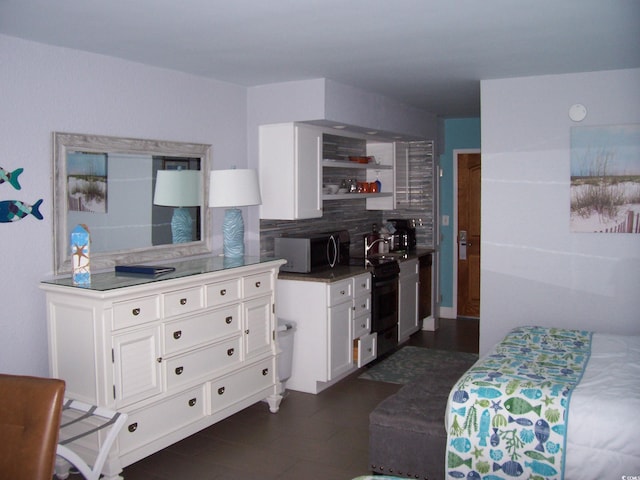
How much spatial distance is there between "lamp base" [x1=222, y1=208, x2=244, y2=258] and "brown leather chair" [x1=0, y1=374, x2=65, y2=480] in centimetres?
233

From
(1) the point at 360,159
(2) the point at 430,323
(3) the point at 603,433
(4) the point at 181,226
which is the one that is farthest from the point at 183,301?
(2) the point at 430,323

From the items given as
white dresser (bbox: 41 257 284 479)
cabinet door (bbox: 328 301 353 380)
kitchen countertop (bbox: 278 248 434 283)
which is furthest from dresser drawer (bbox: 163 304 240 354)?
cabinet door (bbox: 328 301 353 380)

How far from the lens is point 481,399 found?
9.30ft

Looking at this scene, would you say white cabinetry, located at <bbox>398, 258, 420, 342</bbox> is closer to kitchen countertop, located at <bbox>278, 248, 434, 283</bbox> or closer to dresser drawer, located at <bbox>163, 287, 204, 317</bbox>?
kitchen countertop, located at <bbox>278, 248, 434, 283</bbox>

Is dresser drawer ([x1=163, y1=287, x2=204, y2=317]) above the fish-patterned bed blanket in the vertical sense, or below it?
above

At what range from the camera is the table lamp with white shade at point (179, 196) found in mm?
4172

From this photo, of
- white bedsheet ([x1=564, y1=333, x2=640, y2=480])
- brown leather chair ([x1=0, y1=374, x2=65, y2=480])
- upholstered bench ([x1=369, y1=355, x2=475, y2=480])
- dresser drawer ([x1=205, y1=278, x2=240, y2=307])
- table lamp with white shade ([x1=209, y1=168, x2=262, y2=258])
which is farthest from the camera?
table lamp with white shade ([x1=209, y1=168, x2=262, y2=258])

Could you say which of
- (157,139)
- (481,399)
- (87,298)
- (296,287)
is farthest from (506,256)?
(87,298)

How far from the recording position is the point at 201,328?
3.71 m

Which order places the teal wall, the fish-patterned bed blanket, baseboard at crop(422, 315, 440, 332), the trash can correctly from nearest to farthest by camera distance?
the fish-patterned bed blanket
the trash can
baseboard at crop(422, 315, 440, 332)
the teal wall

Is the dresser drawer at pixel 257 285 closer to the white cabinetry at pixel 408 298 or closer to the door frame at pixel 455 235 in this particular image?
the white cabinetry at pixel 408 298

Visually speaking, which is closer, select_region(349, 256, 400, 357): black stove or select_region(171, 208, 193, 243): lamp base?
select_region(171, 208, 193, 243): lamp base

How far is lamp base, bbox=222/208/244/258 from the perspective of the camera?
442 cm

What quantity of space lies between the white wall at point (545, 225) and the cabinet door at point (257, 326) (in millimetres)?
1754
